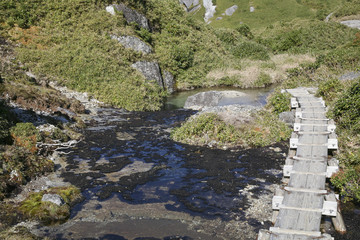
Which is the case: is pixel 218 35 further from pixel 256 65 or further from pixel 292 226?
pixel 292 226

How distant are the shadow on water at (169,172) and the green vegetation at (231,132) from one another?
75 centimetres

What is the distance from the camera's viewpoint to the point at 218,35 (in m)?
59.1

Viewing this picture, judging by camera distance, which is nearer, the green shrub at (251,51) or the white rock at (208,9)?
the green shrub at (251,51)

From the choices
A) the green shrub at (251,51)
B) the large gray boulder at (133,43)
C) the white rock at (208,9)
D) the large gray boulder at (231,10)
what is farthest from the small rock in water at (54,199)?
the large gray boulder at (231,10)

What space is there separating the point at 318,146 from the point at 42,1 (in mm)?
40840

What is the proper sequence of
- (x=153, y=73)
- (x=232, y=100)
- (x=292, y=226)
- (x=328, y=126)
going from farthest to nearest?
1. (x=153, y=73)
2. (x=232, y=100)
3. (x=328, y=126)
4. (x=292, y=226)

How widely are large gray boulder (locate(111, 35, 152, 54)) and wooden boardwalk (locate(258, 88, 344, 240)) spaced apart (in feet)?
87.6

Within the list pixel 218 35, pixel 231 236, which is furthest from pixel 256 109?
pixel 218 35

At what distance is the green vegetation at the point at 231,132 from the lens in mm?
18250

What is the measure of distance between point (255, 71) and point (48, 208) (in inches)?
1324

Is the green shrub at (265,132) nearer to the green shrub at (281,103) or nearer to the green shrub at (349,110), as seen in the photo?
the green shrub at (281,103)

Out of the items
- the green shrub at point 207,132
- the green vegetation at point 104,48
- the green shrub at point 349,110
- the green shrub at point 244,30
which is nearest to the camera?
the green shrub at point 349,110

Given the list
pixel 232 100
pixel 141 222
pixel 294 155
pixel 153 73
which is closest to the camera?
pixel 141 222

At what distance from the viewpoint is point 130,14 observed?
43.4m
